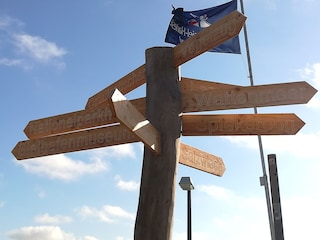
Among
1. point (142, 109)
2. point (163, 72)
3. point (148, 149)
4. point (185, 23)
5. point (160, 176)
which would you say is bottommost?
point (160, 176)

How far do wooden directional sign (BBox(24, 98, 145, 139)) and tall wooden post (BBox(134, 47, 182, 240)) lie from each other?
0.95ft

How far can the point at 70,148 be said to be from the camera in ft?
12.1

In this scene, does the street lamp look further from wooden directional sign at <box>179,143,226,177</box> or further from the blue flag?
the blue flag

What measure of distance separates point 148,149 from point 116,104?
0.73m

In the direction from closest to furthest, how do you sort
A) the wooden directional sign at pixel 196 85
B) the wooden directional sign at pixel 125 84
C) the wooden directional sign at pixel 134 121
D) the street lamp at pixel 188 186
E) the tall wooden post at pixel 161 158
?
the wooden directional sign at pixel 134 121 → the tall wooden post at pixel 161 158 → the wooden directional sign at pixel 125 84 → the wooden directional sign at pixel 196 85 → the street lamp at pixel 188 186

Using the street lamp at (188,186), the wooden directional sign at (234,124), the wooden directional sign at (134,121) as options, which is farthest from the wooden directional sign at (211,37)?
the street lamp at (188,186)

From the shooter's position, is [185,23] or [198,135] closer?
[198,135]

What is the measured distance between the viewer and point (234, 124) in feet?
11.8

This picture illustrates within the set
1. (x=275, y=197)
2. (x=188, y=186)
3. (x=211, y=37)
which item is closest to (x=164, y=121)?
(x=211, y=37)

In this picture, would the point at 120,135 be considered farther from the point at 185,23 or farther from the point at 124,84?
the point at 185,23

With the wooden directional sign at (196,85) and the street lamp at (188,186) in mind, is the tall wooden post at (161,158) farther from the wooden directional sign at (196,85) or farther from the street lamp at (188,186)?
the street lamp at (188,186)

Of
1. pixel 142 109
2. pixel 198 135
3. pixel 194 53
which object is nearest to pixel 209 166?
pixel 198 135

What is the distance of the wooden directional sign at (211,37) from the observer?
10.3 feet

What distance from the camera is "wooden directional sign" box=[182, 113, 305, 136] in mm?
3535
